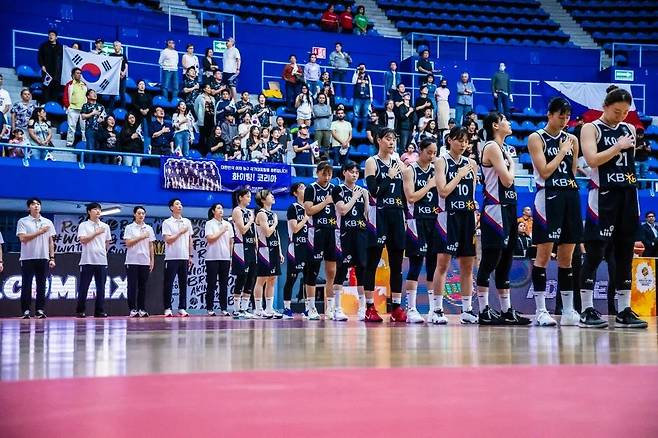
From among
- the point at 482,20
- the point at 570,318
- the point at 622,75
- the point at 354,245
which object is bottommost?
the point at 570,318

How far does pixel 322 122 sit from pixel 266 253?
7652 millimetres

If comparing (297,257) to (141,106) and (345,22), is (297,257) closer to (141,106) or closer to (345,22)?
(141,106)

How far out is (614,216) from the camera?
21.8 feet

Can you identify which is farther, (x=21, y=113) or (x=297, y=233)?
(x=21, y=113)

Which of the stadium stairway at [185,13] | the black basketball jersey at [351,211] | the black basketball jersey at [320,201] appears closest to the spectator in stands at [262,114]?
the stadium stairway at [185,13]

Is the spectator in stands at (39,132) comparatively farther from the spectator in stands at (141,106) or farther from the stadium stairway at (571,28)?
the stadium stairway at (571,28)

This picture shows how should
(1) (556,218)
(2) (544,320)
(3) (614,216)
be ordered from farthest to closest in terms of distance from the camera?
(2) (544,320) → (1) (556,218) → (3) (614,216)

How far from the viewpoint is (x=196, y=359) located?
4.01 metres

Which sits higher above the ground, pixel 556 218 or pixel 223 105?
pixel 223 105

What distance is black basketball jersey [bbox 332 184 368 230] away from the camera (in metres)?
9.34

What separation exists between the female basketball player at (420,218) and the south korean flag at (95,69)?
10.5m

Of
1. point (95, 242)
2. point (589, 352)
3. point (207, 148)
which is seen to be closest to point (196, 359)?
point (589, 352)

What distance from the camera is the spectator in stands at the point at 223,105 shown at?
59.3 ft

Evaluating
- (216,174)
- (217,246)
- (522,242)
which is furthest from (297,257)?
(216,174)
